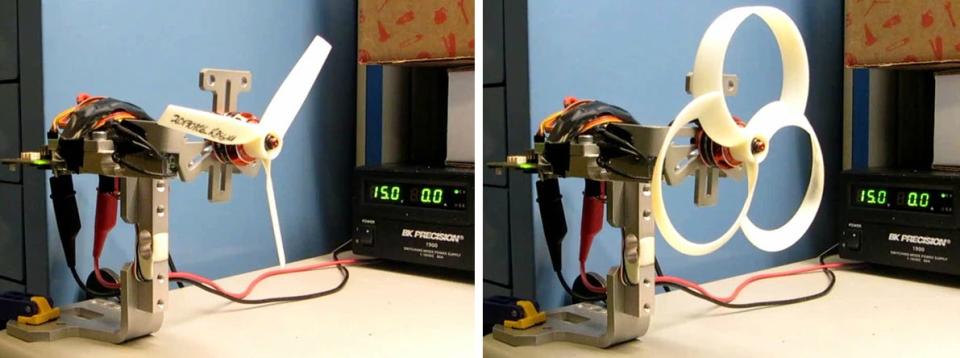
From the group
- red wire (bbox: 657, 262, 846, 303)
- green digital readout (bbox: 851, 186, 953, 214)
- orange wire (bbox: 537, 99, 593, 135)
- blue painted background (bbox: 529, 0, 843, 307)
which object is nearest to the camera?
orange wire (bbox: 537, 99, 593, 135)

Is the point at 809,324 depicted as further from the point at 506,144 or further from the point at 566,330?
the point at 506,144

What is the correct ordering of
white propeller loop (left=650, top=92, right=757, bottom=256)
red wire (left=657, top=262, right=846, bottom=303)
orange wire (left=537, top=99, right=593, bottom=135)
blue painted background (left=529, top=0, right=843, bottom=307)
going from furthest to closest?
red wire (left=657, top=262, right=846, bottom=303)
blue painted background (left=529, top=0, right=843, bottom=307)
orange wire (left=537, top=99, right=593, bottom=135)
white propeller loop (left=650, top=92, right=757, bottom=256)

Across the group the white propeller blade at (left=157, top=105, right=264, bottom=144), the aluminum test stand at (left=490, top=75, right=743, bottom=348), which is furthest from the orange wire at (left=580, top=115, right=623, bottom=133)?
the white propeller blade at (left=157, top=105, right=264, bottom=144)

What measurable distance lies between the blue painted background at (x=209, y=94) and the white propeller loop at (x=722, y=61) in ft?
1.38

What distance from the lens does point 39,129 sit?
3.17 ft

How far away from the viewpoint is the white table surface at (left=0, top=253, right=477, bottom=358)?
980mm

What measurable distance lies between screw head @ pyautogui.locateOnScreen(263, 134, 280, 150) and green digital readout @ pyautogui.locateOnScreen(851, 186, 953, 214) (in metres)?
0.93

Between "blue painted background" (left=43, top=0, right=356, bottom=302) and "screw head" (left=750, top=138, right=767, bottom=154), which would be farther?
"blue painted background" (left=43, top=0, right=356, bottom=302)

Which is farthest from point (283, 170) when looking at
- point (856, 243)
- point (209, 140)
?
point (856, 243)

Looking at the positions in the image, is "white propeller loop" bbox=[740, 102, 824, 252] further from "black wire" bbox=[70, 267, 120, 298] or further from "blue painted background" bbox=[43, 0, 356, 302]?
"black wire" bbox=[70, 267, 120, 298]

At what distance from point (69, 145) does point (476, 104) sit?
18.5 inches

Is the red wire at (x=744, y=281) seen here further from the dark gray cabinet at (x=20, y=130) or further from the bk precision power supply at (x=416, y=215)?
the dark gray cabinet at (x=20, y=130)

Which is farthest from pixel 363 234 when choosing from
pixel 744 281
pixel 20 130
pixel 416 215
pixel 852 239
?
pixel 852 239

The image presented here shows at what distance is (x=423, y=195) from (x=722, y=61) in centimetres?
46
